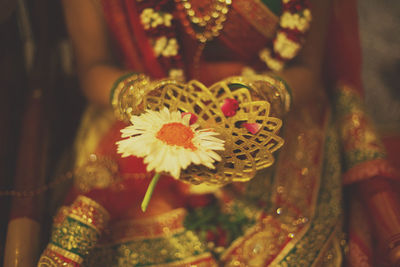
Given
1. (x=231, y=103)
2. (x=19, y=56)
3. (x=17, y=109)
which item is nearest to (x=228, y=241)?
(x=231, y=103)

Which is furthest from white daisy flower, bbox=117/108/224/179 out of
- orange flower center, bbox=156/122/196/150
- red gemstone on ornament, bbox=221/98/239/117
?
red gemstone on ornament, bbox=221/98/239/117

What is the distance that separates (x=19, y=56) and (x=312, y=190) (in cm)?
88

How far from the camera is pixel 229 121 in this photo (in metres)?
0.76

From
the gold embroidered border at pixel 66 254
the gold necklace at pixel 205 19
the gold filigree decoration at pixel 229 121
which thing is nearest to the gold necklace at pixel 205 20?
the gold necklace at pixel 205 19

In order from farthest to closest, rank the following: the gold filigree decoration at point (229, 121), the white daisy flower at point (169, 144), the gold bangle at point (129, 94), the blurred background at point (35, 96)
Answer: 1. the blurred background at point (35, 96)
2. the gold bangle at point (129, 94)
3. the gold filigree decoration at point (229, 121)
4. the white daisy flower at point (169, 144)

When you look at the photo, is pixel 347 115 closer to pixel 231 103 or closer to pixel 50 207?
pixel 231 103

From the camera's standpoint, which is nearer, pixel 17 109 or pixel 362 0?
pixel 17 109

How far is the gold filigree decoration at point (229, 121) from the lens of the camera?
68 cm

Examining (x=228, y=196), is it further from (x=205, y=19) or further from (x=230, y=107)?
(x=205, y=19)

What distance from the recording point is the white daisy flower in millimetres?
559

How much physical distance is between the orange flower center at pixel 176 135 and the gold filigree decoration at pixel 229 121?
0.07m

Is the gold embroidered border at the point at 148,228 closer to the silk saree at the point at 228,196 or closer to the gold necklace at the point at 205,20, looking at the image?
the silk saree at the point at 228,196

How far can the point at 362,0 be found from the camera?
66.9 inches

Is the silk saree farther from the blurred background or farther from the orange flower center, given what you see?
the orange flower center
